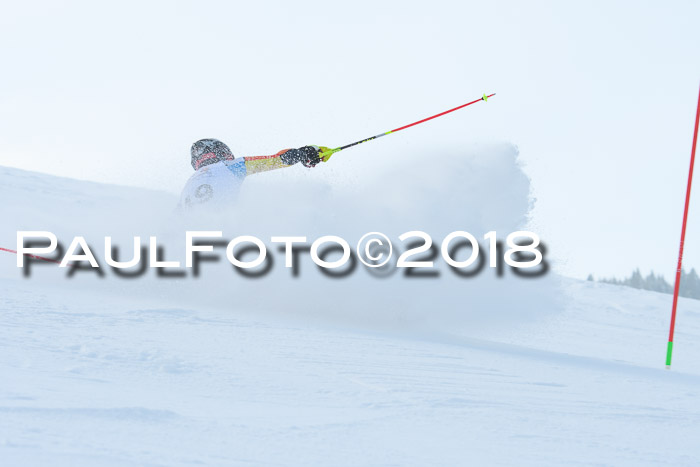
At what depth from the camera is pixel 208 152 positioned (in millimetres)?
8922

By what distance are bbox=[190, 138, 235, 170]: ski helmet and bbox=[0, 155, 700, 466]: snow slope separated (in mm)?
774

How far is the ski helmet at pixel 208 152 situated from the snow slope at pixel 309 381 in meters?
0.77

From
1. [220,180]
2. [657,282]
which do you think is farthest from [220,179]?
[657,282]

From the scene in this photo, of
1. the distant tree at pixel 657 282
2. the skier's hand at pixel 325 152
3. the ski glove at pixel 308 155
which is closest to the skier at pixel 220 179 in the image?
the ski glove at pixel 308 155

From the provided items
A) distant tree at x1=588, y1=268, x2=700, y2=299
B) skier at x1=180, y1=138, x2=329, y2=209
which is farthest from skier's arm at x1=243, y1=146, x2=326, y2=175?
distant tree at x1=588, y1=268, x2=700, y2=299

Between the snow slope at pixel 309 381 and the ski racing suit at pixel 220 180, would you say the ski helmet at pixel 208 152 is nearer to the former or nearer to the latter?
the ski racing suit at pixel 220 180

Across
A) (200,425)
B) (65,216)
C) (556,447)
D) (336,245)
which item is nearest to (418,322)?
(336,245)

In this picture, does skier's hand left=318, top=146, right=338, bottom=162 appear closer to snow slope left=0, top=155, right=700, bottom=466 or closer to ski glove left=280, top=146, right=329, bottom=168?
ski glove left=280, top=146, right=329, bottom=168

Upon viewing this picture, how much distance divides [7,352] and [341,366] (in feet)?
6.41

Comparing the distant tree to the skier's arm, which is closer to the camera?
the skier's arm

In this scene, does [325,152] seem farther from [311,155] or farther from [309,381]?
[309,381]

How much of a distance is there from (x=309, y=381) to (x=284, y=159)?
4.65m

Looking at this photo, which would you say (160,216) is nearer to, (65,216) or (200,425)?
(65,216)

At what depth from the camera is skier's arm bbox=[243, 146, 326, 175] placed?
7.86 metres
